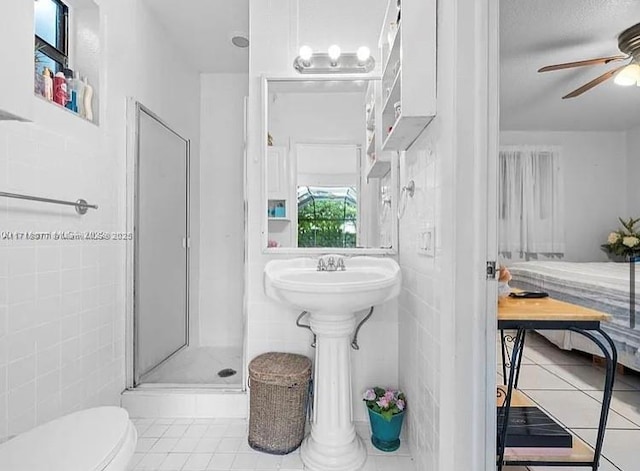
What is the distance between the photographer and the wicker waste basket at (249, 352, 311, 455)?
5.53ft

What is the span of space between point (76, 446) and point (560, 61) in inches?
94.7

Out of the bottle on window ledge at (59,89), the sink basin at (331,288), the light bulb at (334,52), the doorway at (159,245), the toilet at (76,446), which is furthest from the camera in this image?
the doorway at (159,245)

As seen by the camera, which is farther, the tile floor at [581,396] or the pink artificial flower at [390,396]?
the pink artificial flower at [390,396]

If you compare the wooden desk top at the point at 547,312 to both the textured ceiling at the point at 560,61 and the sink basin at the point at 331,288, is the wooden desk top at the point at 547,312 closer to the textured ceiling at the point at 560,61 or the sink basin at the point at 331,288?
the sink basin at the point at 331,288

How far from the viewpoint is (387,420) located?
1.70m

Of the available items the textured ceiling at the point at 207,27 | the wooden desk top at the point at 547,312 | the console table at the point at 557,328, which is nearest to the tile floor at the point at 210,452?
the console table at the point at 557,328

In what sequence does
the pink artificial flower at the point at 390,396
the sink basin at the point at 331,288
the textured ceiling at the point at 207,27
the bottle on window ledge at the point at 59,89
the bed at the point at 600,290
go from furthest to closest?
1. the textured ceiling at the point at 207,27
2. the pink artificial flower at the point at 390,396
3. the bottle on window ledge at the point at 59,89
4. the sink basin at the point at 331,288
5. the bed at the point at 600,290

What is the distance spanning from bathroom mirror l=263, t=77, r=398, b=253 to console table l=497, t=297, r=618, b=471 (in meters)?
0.83

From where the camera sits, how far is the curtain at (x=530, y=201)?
4.35ft

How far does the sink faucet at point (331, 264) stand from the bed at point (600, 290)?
0.78m

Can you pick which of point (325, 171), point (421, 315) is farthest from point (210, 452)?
point (325, 171)

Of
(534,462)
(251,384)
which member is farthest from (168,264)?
(534,462)

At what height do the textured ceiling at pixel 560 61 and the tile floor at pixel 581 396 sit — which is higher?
the textured ceiling at pixel 560 61

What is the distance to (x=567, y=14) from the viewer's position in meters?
1.59
